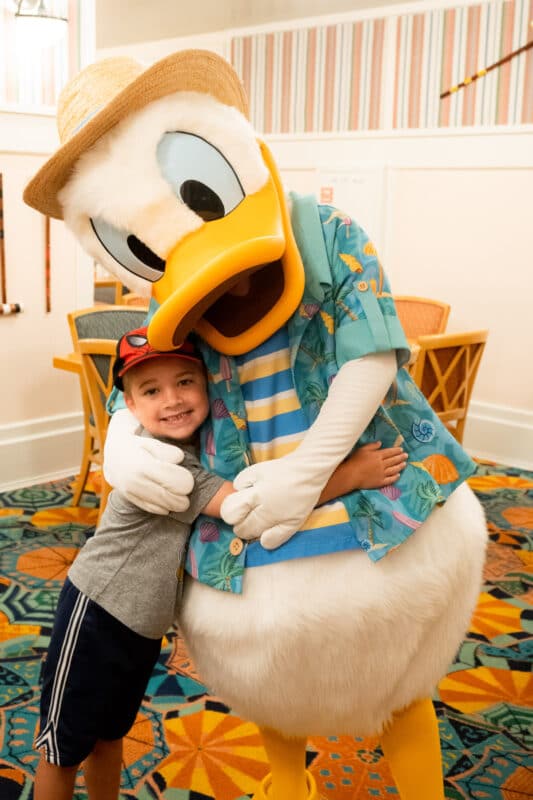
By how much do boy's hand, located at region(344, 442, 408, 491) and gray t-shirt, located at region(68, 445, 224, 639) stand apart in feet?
0.66

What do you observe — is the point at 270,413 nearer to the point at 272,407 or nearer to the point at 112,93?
the point at 272,407

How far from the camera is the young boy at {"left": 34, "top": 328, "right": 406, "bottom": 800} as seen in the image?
127cm

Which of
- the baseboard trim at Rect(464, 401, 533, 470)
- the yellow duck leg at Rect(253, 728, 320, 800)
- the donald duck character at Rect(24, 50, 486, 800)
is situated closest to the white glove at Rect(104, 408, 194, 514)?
the donald duck character at Rect(24, 50, 486, 800)

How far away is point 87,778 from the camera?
154 centimetres

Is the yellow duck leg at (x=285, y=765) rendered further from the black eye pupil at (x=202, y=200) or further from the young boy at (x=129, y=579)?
the black eye pupil at (x=202, y=200)

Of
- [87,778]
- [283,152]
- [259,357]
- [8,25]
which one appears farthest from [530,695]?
[283,152]

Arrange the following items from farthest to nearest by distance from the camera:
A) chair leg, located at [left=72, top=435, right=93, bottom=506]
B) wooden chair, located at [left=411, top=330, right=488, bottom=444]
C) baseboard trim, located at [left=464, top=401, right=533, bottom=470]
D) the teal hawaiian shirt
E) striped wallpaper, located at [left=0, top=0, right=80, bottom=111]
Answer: baseboard trim, located at [left=464, top=401, right=533, bottom=470]
striped wallpaper, located at [left=0, top=0, right=80, bottom=111]
chair leg, located at [left=72, top=435, right=93, bottom=506]
wooden chair, located at [left=411, top=330, right=488, bottom=444]
the teal hawaiian shirt

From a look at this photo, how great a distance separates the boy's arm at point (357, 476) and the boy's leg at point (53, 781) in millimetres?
559

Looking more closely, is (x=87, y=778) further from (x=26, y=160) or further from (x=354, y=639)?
(x=26, y=160)

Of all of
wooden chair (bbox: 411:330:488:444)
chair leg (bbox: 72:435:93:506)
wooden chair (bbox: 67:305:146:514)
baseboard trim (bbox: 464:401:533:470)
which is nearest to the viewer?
wooden chair (bbox: 411:330:488:444)

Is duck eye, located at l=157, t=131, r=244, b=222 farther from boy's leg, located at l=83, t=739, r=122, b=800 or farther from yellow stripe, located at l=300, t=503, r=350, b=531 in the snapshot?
boy's leg, located at l=83, t=739, r=122, b=800

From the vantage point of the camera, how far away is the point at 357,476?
48.6 inches

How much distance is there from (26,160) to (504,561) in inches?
109

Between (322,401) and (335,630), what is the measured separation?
334 millimetres
